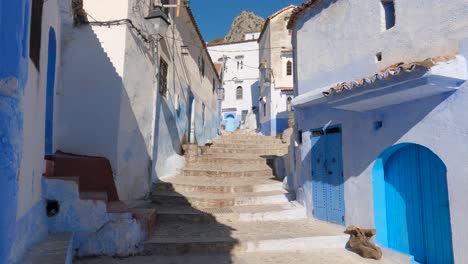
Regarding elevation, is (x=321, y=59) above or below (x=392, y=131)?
above

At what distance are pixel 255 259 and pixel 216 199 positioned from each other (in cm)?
257

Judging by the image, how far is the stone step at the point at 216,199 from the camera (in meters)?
7.33

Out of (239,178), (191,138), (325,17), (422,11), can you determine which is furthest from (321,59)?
(191,138)

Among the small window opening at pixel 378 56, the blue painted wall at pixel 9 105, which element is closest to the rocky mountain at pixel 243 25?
the small window opening at pixel 378 56

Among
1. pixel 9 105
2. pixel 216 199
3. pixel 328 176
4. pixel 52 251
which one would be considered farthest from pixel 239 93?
pixel 9 105

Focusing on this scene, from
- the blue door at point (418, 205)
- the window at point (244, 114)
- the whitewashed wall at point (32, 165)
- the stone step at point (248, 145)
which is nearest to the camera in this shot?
the whitewashed wall at point (32, 165)

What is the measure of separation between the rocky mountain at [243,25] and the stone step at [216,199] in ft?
122

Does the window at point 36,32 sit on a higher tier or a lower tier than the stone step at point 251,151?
higher

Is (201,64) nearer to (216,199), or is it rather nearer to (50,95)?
(216,199)

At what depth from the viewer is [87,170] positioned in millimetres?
5402

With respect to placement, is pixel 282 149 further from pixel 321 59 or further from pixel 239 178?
pixel 321 59

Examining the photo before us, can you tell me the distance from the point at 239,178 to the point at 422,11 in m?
6.31

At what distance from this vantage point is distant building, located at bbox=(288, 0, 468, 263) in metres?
4.02

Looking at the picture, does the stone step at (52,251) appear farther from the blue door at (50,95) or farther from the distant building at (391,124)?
the distant building at (391,124)
